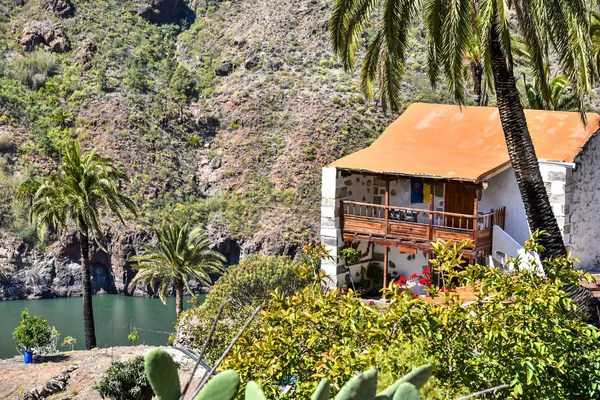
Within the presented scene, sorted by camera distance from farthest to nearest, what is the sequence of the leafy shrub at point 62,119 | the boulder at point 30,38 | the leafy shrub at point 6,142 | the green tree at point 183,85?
the boulder at point 30,38
the green tree at point 183,85
the leafy shrub at point 62,119
the leafy shrub at point 6,142

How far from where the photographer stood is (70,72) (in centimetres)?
7650

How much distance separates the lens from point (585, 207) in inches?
1035

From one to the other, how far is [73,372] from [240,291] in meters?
6.93

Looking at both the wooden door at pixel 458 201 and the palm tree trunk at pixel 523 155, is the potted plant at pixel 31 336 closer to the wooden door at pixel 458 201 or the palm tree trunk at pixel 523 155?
the wooden door at pixel 458 201

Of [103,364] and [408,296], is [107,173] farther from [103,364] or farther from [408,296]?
[408,296]

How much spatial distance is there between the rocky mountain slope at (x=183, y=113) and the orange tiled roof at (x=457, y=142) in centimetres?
3036

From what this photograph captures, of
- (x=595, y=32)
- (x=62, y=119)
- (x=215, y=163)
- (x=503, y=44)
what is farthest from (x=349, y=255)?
(x=62, y=119)

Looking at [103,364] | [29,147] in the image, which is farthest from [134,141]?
[103,364]

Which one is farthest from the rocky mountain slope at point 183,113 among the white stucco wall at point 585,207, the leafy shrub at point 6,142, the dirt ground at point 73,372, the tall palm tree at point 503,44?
the tall palm tree at point 503,44

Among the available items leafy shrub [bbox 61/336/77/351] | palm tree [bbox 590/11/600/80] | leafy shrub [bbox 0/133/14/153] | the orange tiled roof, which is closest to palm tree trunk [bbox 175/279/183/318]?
leafy shrub [bbox 61/336/77/351]

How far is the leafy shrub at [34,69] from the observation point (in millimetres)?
74500

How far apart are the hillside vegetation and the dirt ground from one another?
2682 centimetres

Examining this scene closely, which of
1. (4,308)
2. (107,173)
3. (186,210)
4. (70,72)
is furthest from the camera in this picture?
(70,72)

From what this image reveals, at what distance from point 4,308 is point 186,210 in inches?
547
